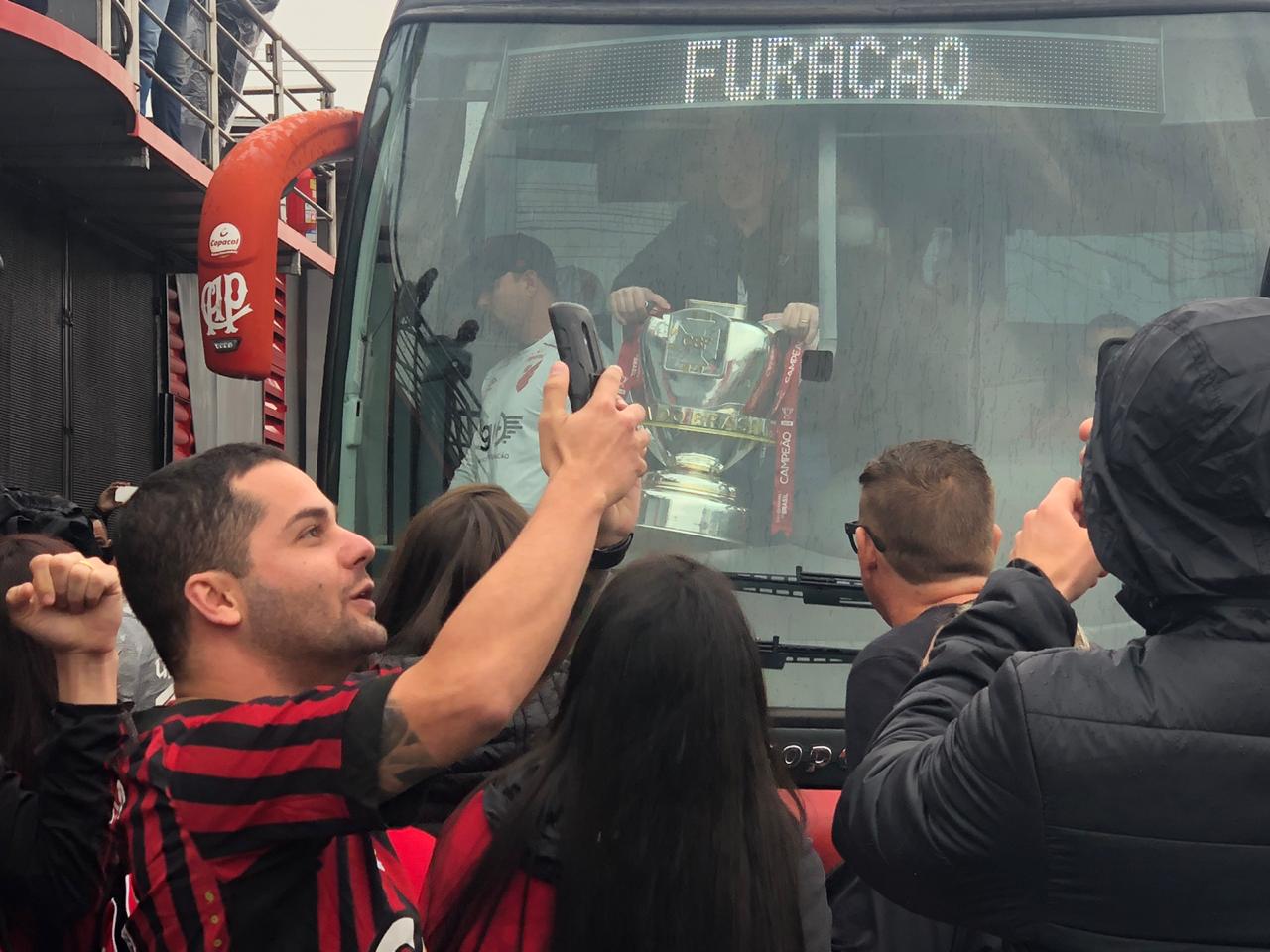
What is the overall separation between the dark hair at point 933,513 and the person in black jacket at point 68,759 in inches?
Result: 58.4

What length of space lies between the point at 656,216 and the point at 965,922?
2.86 meters

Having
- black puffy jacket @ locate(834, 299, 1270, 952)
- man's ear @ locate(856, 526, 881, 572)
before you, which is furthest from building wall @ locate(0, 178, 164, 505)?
black puffy jacket @ locate(834, 299, 1270, 952)

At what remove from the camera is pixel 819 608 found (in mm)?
4043

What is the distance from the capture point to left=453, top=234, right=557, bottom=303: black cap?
439 cm

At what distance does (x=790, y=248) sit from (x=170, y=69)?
24.2ft

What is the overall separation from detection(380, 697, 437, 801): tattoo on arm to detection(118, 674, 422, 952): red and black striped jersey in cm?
1

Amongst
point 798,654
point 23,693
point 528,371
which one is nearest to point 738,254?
point 528,371

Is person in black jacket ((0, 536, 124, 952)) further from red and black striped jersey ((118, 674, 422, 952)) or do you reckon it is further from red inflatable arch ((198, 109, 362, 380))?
red inflatable arch ((198, 109, 362, 380))

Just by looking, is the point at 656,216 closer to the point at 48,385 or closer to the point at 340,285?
the point at 340,285

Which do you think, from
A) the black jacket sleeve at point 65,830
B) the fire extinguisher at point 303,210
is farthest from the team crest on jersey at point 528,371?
the fire extinguisher at point 303,210

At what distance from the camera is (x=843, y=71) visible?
4.41 metres

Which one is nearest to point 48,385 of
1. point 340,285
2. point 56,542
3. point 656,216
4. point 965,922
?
point 340,285

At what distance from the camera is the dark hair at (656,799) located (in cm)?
219

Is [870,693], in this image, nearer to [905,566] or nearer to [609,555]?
[905,566]
